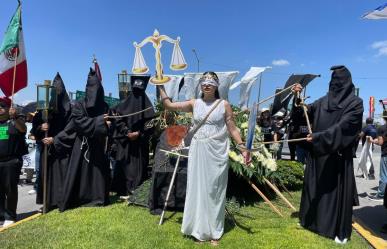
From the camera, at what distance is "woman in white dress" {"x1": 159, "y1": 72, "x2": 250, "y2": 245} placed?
5.36 metres

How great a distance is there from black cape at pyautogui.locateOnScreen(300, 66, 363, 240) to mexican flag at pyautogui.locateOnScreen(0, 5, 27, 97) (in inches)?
224

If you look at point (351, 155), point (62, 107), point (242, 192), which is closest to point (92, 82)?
point (62, 107)

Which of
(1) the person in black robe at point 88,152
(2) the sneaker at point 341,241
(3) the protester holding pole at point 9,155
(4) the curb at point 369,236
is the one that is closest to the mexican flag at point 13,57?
(3) the protester holding pole at point 9,155

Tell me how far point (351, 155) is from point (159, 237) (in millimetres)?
3049

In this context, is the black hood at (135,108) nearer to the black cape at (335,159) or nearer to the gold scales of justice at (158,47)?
the gold scales of justice at (158,47)

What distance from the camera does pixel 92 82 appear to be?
287 inches

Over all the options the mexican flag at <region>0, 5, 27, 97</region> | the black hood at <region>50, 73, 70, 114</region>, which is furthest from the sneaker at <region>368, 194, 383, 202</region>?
the mexican flag at <region>0, 5, 27, 97</region>

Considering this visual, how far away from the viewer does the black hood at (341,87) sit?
18.7 ft

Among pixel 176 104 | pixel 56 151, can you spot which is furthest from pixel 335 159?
pixel 56 151

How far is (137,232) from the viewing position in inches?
229

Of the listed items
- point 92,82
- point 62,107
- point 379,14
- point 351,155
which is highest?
point 379,14

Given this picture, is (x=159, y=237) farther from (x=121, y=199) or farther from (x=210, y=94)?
(x=121, y=199)

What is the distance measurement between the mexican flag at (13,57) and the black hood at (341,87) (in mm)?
5768

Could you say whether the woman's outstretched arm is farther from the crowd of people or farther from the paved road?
the paved road
